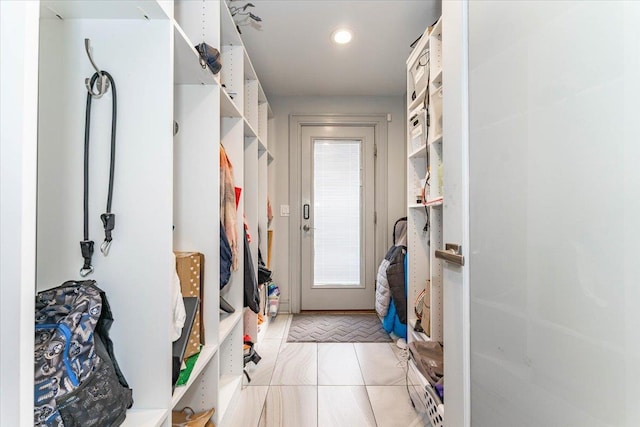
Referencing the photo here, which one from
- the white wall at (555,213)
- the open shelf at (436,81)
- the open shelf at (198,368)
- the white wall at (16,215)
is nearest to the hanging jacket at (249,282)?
the open shelf at (198,368)

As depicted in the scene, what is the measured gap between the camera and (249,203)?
7.14ft

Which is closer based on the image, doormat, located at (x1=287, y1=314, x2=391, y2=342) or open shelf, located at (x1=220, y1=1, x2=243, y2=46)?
open shelf, located at (x1=220, y1=1, x2=243, y2=46)

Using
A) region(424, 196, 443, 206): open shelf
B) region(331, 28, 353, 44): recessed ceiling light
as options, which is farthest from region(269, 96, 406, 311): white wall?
region(424, 196, 443, 206): open shelf

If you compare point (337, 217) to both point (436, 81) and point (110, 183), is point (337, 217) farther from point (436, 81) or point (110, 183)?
point (110, 183)

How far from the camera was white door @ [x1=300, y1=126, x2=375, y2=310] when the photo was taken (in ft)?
11.0

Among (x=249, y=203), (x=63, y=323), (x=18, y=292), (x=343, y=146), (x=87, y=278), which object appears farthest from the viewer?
(x=343, y=146)

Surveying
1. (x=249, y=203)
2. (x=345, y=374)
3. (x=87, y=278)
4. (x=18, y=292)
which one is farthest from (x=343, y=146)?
(x=18, y=292)

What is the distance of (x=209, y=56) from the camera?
1176mm

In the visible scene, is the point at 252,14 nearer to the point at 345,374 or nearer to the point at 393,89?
the point at 393,89

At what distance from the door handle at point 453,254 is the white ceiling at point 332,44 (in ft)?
5.54

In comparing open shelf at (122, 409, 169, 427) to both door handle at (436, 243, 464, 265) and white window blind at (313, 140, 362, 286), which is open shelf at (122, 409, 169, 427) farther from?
white window blind at (313, 140, 362, 286)

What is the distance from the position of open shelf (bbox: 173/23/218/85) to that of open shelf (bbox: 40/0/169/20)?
11cm

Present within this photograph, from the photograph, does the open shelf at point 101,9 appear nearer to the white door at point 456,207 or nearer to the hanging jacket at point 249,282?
the white door at point 456,207

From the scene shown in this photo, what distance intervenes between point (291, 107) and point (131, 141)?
2689 millimetres
